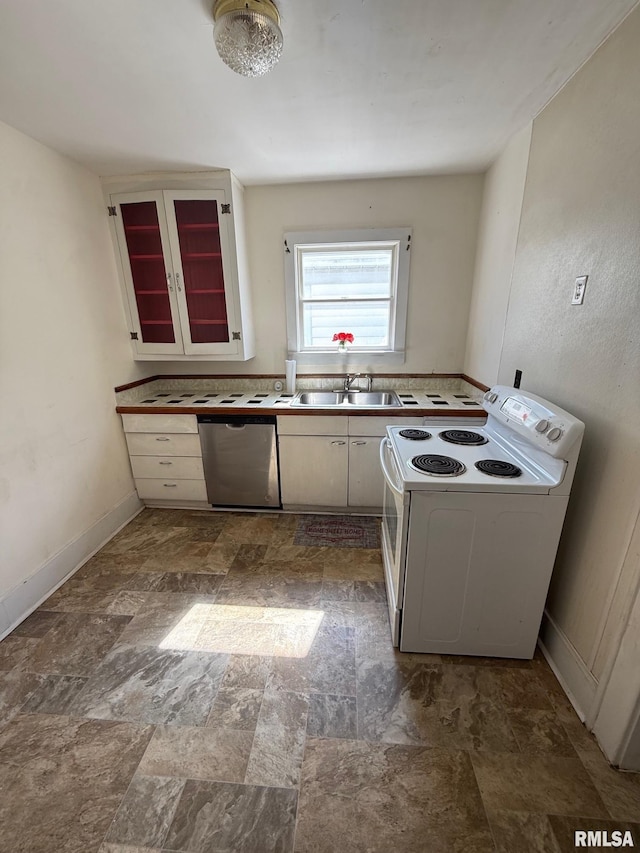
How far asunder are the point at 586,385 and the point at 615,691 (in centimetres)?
109

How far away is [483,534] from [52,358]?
2.44 m

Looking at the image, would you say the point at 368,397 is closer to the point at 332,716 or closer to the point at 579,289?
the point at 579,289

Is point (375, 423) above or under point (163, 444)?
above

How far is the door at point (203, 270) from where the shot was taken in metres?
2.41

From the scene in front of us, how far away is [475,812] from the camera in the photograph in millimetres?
1067

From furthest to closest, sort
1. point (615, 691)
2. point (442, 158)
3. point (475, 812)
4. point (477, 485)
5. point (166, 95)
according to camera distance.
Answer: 1. point (442, 158)
2. point (166, 95)
3. point (477, 485)
4. point (615, 691)
5. point (475, 812)

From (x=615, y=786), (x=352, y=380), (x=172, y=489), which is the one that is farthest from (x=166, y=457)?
(x=615, y=786)

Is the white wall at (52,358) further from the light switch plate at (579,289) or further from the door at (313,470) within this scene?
the light switch plate at (579,289)

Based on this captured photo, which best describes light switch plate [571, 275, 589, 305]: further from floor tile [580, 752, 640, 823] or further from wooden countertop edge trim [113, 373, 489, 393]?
floor tile [580, 752, 640, 823]

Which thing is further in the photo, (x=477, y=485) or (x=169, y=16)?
(x=477, y=485)

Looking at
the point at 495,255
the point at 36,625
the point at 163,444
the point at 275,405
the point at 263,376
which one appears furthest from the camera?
the point at 263,376

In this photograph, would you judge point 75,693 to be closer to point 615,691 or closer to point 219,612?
point 219,612

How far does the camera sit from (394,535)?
170 centimetres

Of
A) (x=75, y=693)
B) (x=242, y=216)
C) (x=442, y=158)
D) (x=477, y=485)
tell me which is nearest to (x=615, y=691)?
(x=477, y=485)
